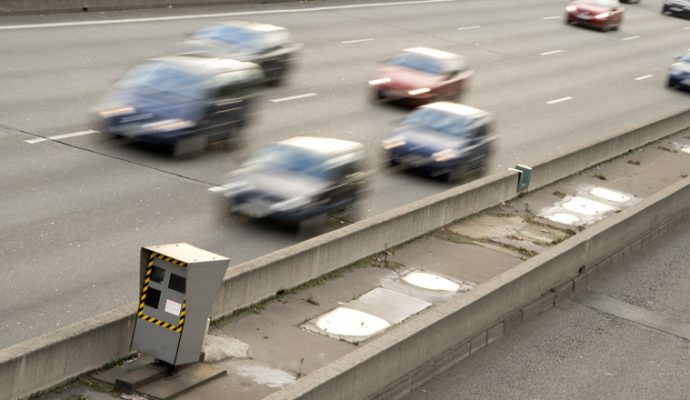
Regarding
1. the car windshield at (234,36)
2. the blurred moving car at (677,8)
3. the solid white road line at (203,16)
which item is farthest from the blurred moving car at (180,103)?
the blurred moving car at (677,8)

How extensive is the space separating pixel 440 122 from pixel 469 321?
10951 millimetres

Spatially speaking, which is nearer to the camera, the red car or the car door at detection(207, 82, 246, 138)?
the car door at detection(207, 82, 246, 138)

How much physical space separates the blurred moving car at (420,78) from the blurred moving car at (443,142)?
4757 millimetres

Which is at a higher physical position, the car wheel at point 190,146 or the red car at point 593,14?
the car wheel at point 190,146

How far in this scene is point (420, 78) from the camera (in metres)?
31.5

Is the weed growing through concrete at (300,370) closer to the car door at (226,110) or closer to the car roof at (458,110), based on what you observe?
the car door at (226,110)

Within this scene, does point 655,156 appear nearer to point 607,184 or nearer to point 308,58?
point 607,184

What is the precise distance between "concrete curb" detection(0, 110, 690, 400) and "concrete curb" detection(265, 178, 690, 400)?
1.84 m

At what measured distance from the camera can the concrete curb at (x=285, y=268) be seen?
1121cm

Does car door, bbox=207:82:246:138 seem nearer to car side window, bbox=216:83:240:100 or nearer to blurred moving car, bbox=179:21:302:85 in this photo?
car side window, bbox=216:83:240:100

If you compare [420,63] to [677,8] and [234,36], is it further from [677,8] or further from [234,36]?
[677,8]

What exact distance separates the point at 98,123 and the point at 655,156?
45.4 feet

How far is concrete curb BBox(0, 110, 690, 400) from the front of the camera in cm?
1121

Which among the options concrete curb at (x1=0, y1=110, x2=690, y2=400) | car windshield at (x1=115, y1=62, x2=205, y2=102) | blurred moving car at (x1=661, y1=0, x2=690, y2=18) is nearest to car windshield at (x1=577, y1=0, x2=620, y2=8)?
blurred moving car at (x1=661, y1=0, x2=690, y2=18)
